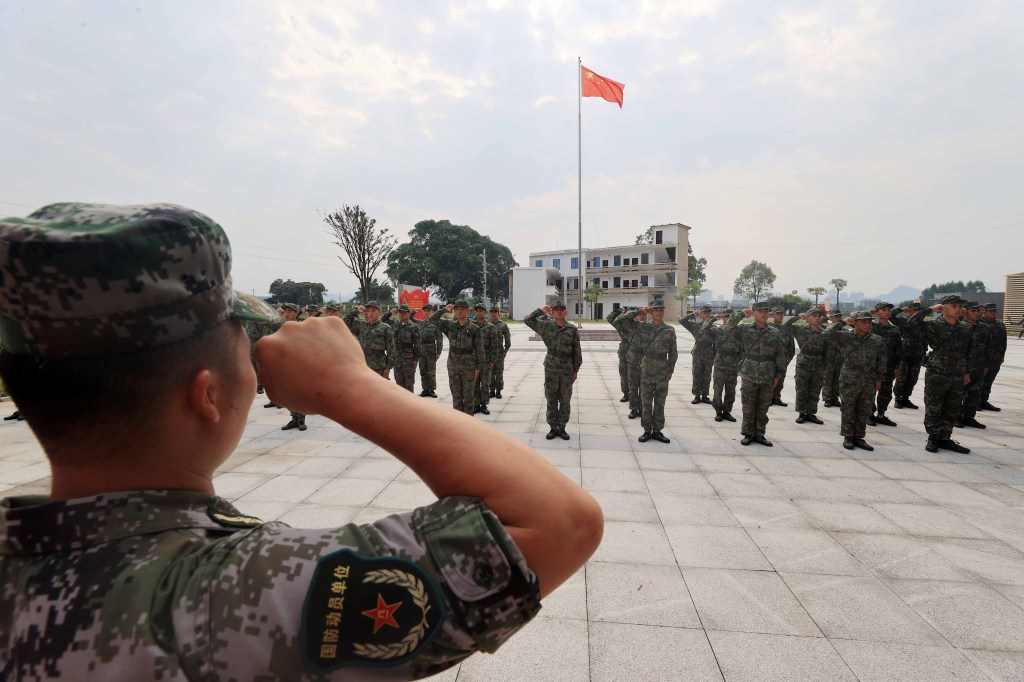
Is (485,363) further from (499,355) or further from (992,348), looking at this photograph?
(992,348)

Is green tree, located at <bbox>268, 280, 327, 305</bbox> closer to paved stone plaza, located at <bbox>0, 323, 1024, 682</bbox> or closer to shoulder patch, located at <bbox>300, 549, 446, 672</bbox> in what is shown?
paved stone plaza, located at <bbox>0, 323, 1024, 682</bbox>

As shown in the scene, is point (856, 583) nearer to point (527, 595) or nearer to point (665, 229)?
point (527, 595)

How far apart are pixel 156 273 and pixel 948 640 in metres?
3.94

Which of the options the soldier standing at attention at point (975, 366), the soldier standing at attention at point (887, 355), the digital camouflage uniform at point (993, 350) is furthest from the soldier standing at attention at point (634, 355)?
the digital camouflage uniform at point (993, 350)

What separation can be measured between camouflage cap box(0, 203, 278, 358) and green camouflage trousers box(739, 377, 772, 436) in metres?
6.84

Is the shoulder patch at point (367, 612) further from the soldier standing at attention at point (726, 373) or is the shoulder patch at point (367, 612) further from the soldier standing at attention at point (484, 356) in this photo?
the soldier standing at attention at point (726, 373)

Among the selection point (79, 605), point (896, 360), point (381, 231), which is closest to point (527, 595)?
point (79, 605)

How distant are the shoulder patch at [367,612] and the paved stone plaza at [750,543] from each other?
203mm

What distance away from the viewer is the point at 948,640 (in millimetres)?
2596

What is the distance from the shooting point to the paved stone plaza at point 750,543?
8.09 ft

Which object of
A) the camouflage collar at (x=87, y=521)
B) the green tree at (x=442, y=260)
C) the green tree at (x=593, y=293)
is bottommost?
the camouflage collar at (x=87, y=521)

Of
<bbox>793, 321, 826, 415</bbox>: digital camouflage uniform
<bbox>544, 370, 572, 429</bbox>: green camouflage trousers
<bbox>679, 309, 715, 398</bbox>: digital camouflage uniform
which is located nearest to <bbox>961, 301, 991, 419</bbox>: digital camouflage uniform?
<bbox>793, 321, 826, 415</bbox>: digital camouflage uniform

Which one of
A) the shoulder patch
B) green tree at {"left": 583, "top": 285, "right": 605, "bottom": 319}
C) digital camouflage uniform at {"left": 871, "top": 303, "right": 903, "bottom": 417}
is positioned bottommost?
digital camouflage uniform at {"left": 871, "top": 303, "right": 903, "bottom": 417}

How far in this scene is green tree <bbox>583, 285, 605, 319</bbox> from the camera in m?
49.7
